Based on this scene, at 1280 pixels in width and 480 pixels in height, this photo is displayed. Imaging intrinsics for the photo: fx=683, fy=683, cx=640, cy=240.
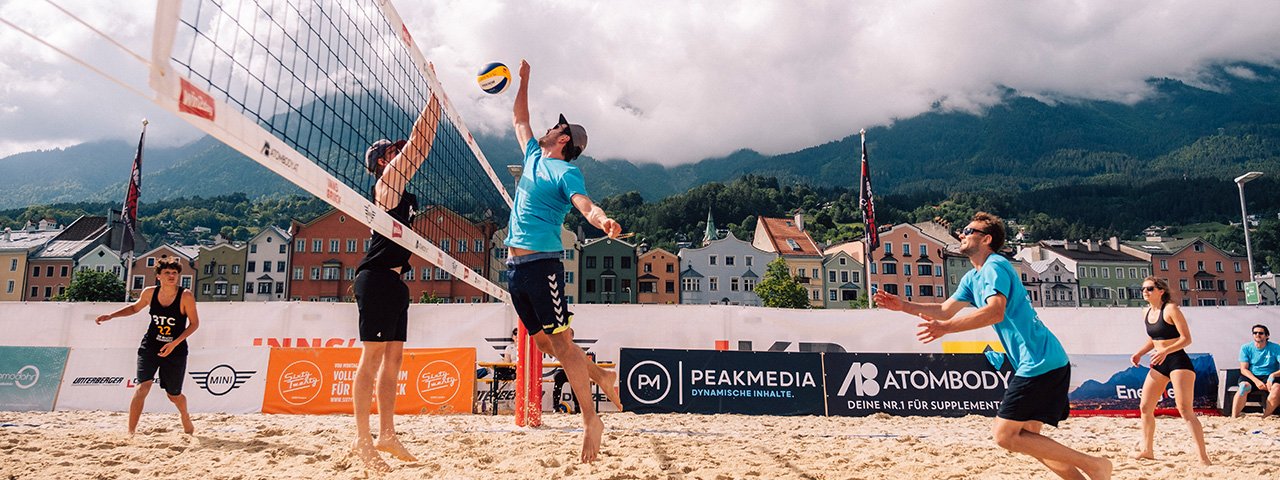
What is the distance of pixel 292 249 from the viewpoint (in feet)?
155

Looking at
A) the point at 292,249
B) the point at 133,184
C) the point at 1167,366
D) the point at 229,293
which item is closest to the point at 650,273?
the point at 292,249

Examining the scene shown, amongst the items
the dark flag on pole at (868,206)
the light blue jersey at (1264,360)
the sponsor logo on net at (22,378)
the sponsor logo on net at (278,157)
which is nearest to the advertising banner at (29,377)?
the sponsor logo on net at (22,378)

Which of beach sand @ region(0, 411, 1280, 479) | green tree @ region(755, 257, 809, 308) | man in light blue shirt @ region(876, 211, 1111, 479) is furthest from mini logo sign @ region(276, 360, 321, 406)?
green tree @ region(755, 257, 809, 308)

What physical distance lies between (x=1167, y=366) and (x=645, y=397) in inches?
215

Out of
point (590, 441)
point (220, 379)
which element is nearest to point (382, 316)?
point (590, 441)

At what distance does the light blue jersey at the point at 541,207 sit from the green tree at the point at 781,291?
4294cm

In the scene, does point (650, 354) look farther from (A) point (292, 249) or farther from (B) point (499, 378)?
(A) point (292, 249)

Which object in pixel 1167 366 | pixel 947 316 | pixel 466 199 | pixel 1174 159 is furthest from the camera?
pixel 1174 159

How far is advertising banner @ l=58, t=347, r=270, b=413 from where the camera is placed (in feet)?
28.7

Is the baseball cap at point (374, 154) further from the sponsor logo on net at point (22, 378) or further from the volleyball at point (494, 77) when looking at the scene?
the sponsor logo on net at point (22, 378)

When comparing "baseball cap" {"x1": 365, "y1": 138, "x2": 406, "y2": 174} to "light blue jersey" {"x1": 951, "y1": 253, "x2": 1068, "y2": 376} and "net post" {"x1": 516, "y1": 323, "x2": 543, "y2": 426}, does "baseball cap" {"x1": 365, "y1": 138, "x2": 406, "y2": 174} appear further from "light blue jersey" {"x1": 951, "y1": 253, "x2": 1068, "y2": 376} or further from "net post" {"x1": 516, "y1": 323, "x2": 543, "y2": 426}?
"light blue jersey" {"x1": 951, "y1": 253, "x2": 1068, "y2": 376}

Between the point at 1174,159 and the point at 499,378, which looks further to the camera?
the point at 1174,159

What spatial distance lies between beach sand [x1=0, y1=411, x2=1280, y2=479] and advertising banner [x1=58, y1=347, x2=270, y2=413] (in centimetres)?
186

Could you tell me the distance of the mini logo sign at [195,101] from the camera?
7.34 ft
